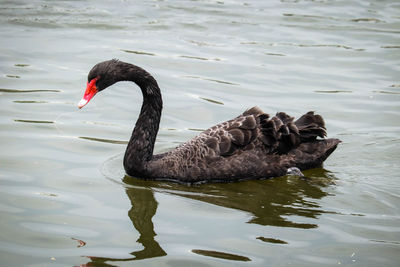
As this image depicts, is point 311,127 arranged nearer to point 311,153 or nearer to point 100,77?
point 311,153

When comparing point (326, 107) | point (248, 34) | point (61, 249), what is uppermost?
point (248, 34)

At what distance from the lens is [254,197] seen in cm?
636

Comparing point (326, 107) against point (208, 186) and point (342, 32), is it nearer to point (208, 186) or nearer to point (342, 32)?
point (208, 186)

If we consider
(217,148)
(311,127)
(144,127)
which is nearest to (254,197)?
(217,148)

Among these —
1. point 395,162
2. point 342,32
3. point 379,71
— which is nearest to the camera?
point 395,162

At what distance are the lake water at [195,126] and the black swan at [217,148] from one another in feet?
0.50

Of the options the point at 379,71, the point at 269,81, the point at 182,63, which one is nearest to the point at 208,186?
the point at 269,81

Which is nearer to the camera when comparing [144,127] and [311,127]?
[144,127]

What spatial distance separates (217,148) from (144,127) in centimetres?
81

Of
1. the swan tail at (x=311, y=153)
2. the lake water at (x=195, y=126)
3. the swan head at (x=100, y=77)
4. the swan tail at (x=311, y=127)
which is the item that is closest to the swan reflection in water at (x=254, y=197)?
the lake water at (x=195, y=126)

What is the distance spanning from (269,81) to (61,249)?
19.9ft

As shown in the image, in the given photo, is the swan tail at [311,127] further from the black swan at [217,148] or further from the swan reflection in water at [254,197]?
the swan reflection in water at [254,197]

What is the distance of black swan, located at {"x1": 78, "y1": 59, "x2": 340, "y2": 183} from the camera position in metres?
6.61

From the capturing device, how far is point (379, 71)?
11.0 meters
